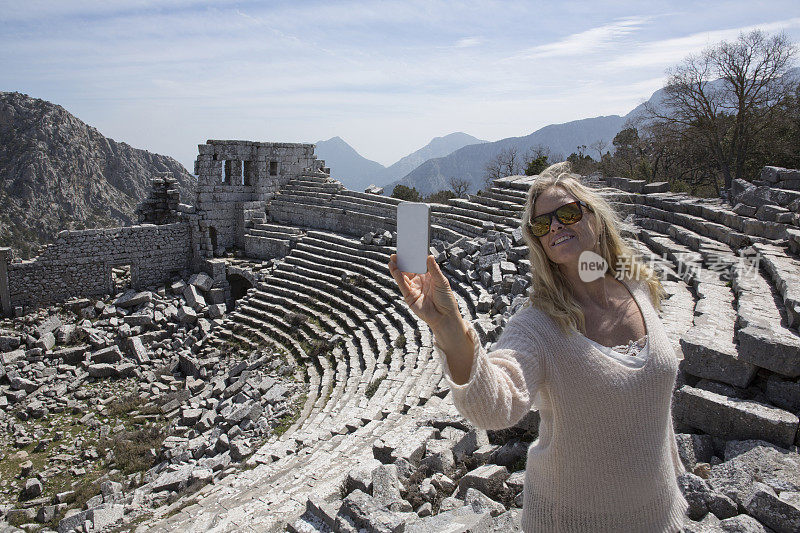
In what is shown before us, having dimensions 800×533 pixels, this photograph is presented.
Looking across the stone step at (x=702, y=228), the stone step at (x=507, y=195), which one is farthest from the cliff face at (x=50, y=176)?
the stone step at (x=702, y=228)

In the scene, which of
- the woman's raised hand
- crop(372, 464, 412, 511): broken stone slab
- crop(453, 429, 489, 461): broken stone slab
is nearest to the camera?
the woman's raised hand

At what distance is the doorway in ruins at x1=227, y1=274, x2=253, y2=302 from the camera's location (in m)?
18.3

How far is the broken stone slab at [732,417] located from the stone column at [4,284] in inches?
689

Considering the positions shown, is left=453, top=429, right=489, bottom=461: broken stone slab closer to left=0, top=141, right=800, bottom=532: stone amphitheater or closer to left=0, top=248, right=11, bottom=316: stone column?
left=0, top=141, right=800, bottom=532: stone amphitheater

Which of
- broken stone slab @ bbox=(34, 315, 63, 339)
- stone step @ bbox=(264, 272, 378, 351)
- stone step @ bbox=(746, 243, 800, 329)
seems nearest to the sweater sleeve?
stone step @ bbox=(746, 243, 800, 329)

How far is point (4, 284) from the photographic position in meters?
15.6

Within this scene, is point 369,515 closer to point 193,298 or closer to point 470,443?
point 470,443

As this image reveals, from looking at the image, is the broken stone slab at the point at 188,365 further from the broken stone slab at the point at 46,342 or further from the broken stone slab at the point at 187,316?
the broken stone slab at the point at 46,342

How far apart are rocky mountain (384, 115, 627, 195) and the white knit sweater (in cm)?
14178

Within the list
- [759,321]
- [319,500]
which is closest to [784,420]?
[759,321]

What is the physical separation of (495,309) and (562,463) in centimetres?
803

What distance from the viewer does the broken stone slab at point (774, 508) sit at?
297 cm

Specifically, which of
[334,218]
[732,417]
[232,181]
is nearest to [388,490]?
[732,417]

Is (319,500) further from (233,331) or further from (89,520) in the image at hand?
(233,331)
